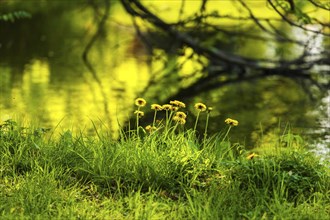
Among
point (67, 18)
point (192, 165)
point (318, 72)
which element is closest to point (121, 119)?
point (192, 165)

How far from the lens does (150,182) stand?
4.37m

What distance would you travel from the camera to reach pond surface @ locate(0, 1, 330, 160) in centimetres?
715

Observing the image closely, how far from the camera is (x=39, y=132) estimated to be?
502 centimetres

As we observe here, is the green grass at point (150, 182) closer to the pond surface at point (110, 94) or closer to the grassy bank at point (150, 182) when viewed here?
the grassy bank at point (150, 182)

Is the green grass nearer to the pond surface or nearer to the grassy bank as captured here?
the grassy bank

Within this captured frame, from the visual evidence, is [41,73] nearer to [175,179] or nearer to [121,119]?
[121,119]

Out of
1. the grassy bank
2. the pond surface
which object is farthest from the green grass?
the pond surface

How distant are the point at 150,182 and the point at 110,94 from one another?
14.4 ft

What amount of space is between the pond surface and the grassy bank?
85cm

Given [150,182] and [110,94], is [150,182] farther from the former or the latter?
[110,94]

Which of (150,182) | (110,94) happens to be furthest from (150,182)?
(110,94)

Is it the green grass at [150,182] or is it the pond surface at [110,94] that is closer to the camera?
the green grass at [150,182]

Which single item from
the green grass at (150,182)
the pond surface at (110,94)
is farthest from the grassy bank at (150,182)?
the pond surface at (110,94)

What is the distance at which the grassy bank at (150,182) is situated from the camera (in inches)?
157
